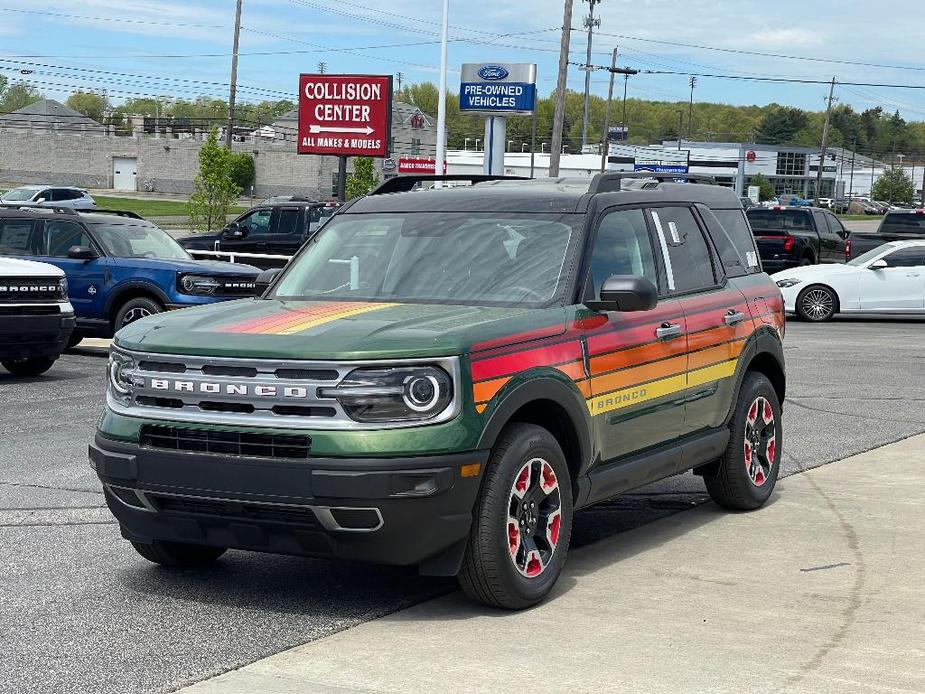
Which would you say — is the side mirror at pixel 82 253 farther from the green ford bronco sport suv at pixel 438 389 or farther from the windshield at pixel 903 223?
the windshield at pixel 903 223

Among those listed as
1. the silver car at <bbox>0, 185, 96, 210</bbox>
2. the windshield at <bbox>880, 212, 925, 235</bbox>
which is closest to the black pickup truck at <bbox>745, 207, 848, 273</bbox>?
the windshield at <bbox>880, 212, 925, 235</bbox>

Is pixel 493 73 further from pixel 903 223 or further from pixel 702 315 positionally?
pixel 702 315

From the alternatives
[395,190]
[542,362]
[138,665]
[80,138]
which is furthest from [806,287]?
[80,138]

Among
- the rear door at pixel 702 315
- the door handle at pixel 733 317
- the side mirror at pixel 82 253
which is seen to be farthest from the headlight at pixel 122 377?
the side mirror at pixel 82 253

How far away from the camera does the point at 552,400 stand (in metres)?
6.44

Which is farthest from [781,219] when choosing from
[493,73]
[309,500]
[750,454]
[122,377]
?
[309,500]

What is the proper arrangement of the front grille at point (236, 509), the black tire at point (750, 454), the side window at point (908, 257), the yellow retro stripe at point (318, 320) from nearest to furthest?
1. the front grille at point (236, 509)
2. the yellow retro stripe at point (318, 320)
3. the black tire at point (750, 454)
4. the side window at point (908, 257)

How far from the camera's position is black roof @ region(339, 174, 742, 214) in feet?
24.1

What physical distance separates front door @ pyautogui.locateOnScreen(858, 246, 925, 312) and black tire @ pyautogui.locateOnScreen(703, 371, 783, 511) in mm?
17037

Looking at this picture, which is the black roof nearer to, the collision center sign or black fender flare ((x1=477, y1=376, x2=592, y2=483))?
black fender flare ((x1=477, y1=376, x2=592, y2=483))

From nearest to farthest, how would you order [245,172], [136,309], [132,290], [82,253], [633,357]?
[633,357]
[136,309]
[132,290]
[82,253]
[245,172]

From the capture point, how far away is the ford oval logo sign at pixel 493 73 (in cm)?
4077

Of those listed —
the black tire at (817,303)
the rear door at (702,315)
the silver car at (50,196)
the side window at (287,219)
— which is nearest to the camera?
the rear door at (702,315)

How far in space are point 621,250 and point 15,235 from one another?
507 inches
